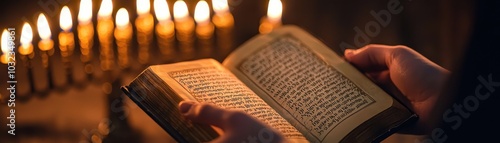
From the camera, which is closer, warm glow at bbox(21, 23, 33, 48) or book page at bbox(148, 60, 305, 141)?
book page at bbox(148, 60, 305, 141)

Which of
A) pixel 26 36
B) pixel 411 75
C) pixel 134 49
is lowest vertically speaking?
pixel 134 49

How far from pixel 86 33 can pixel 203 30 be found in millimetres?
463

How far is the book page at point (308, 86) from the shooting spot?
178 centimetres

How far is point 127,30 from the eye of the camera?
3029mm

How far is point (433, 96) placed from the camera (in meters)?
1.93

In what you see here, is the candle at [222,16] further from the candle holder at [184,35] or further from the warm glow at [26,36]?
the warm glow at [26,36]

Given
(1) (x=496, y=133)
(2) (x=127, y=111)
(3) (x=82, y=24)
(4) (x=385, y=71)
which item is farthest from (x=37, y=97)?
(1) (x=496, y=133)

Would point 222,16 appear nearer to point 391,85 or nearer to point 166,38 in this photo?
point 166,38

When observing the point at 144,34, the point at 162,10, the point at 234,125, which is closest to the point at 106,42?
the point at 144,34

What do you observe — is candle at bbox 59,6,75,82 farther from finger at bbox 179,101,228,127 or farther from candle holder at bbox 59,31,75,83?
finger at bbox 179,101,228,127

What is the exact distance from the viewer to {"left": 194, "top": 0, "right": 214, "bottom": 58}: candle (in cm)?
294

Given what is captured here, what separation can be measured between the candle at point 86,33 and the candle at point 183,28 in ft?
1.12

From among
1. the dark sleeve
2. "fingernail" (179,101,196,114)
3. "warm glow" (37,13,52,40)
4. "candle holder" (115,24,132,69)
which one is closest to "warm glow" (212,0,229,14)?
"candle holder" (115,24,132,69)

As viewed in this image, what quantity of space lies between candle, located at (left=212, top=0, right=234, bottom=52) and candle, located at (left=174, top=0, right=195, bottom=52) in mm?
115
